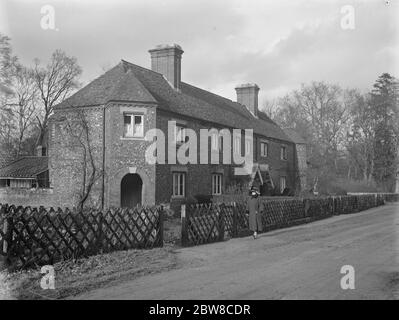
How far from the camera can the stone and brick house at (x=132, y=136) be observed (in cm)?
2619

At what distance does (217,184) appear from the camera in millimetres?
33000

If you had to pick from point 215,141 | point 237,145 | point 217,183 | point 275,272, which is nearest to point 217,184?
point 217,183

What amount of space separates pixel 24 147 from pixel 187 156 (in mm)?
33549

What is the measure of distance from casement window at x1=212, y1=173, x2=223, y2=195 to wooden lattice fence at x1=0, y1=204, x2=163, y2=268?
17.4 m

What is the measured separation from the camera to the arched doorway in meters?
26.8

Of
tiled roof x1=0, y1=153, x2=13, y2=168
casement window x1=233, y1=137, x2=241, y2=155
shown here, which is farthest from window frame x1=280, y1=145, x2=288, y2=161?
tiled roof x1=0, y1=153, x2=13, y2=168

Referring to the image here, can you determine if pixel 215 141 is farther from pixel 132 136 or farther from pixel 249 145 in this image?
pixel 132 136

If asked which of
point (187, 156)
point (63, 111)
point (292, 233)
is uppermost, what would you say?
point (63, 111)

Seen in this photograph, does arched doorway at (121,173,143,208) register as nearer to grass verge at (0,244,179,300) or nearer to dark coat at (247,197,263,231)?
dark coat at (247,197,263,231)

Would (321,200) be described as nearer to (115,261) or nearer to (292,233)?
(292,233)

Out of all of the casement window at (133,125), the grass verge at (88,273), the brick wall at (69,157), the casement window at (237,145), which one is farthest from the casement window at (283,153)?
the grass verge at (88,273)

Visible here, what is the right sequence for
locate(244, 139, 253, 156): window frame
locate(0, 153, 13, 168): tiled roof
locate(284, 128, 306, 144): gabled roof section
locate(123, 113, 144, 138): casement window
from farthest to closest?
locate(284, 128, 306, 144): gabled roof section < locate(0, 153, 13, 168): tiled roof < locate(244, 139, 253, 156): window frame < locate(123, 113, 144, 138): casement window

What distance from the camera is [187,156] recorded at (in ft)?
96.8

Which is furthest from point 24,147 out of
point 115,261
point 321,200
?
point 115,261
